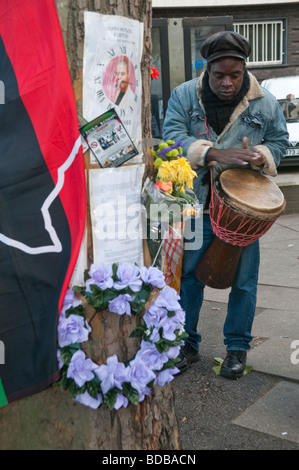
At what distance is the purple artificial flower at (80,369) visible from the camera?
2.28 m

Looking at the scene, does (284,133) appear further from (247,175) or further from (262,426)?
(262,426)

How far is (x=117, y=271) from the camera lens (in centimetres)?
236

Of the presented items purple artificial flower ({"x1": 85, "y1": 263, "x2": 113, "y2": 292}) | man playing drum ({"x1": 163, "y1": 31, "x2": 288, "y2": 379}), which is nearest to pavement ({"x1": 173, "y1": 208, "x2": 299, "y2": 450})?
man playing drum ({"x1": 163, "y1": 31, "x2": 288, "y2": 379})

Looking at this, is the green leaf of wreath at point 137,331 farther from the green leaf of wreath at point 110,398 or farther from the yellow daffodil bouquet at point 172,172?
the yellow daffodil bouquet at point 172,172

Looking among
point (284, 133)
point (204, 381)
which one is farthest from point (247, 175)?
point (204, 381)

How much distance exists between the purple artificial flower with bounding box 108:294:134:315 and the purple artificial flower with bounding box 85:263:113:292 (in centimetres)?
6

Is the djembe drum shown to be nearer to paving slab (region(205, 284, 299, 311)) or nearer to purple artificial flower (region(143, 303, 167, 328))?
purple artificial flower (region(143, 303, 167, 328))

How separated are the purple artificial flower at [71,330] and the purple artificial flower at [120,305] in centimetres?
12

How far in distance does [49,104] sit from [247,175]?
1.85 m

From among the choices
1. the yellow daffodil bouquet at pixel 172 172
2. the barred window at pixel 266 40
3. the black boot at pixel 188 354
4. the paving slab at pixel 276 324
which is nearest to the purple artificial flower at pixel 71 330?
the yellow daffodil bouquet at pixel 172 172

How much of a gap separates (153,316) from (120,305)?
0.49 ft

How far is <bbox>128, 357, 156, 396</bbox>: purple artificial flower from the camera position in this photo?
7.68ft

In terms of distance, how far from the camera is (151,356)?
2395 mm

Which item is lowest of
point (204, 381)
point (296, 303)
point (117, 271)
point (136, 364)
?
point (296, 303)
